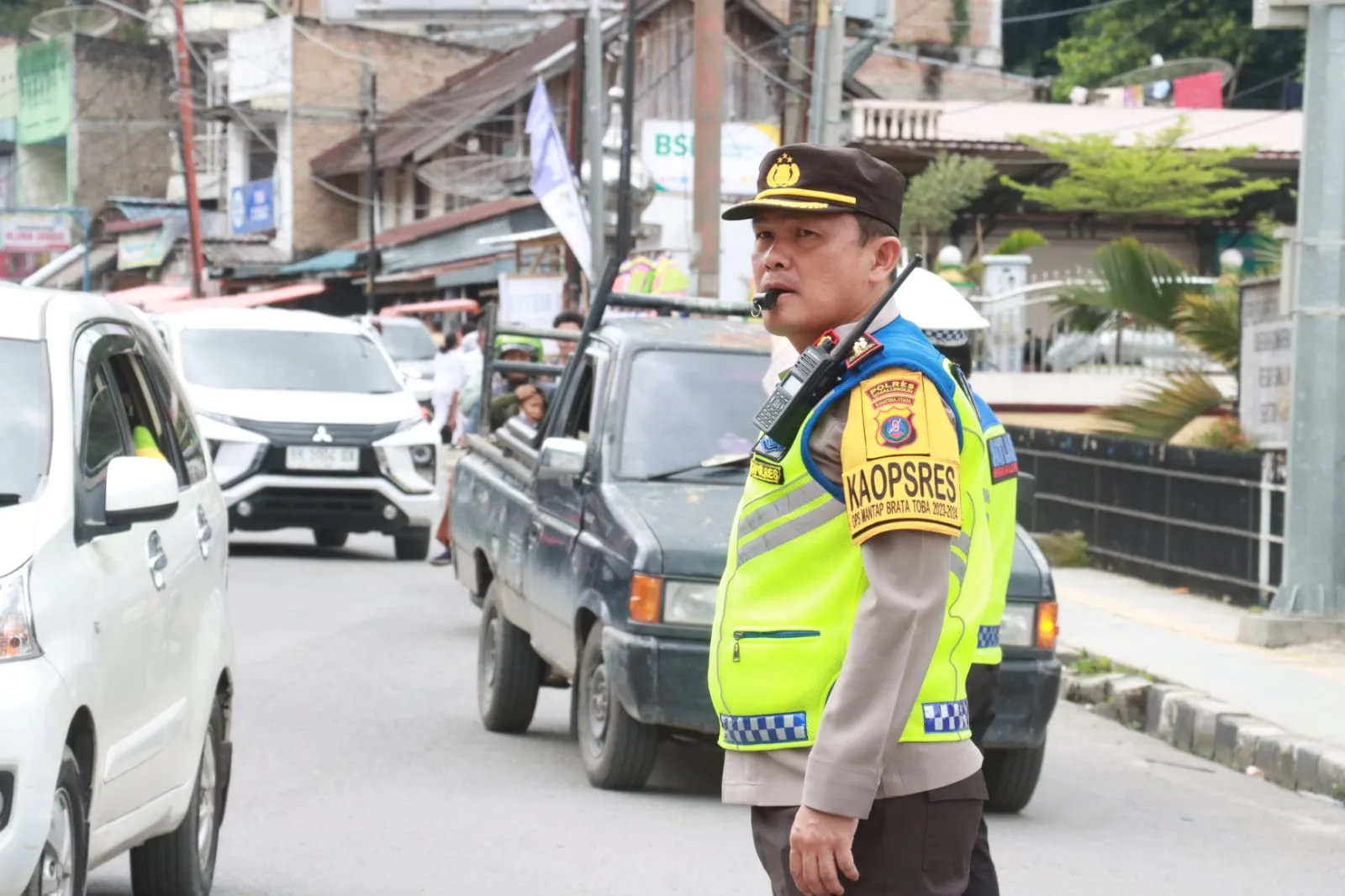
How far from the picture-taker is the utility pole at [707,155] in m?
19.8

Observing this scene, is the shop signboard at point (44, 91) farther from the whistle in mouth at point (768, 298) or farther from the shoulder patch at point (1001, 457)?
the whistle in mouth at point (768, 298)

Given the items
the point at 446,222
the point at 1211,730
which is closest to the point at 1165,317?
the point at 1211,730

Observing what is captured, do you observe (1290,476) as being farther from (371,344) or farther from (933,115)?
(933,115)

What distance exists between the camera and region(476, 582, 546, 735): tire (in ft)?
31.0

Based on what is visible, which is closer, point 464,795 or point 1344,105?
point 464,795

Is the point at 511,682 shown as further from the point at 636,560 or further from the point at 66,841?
the point at 66,841

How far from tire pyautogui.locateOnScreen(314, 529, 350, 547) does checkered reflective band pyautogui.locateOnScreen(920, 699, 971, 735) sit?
51.2ft

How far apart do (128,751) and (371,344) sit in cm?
1303

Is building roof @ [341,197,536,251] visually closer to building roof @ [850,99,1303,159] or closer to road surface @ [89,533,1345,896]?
building roof @ [850,99,1303,159]

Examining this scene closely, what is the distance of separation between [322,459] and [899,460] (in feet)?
45.7

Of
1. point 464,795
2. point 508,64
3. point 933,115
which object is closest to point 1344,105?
point 464,795

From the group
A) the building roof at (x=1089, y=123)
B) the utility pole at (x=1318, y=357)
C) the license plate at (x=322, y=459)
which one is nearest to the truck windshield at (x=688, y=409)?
the utility pole at (x=1318, y=357)

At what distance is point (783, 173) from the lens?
3.24 metres

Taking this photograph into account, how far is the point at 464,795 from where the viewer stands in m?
8.07
